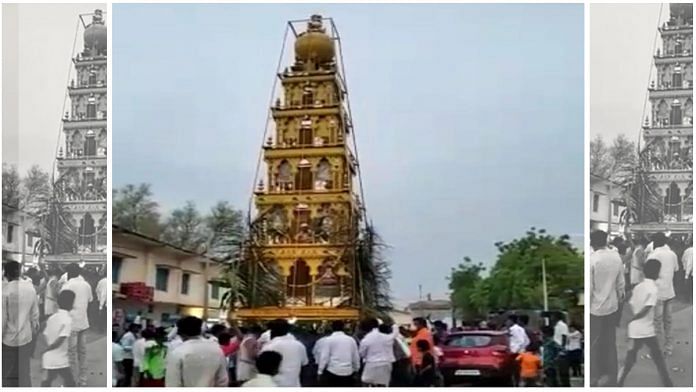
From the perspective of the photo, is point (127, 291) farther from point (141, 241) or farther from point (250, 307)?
point (250, 307)

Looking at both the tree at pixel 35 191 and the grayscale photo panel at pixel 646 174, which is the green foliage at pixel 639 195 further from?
the tree at pixel 35 191

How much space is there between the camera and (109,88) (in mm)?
7418

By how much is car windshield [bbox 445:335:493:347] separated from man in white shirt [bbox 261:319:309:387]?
1.12 m

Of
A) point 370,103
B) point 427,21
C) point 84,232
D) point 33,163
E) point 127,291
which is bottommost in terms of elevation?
point 127,291

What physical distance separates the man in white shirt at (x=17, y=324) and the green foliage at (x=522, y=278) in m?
3.20

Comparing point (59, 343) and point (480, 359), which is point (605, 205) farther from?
point (59, 343)

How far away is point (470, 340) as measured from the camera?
24.1 feet

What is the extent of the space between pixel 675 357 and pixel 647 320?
0.35 m

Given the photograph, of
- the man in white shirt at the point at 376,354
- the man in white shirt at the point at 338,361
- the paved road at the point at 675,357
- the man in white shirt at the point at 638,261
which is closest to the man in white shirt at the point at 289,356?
the man in white shirt at the point at 338,361

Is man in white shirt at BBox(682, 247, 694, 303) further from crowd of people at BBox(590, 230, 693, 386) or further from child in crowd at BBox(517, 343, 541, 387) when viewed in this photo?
child in crowd at BBox(517, 343, 541, 387)

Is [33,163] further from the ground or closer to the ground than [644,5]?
closer to the ground

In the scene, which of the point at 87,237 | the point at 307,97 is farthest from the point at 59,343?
the point at 307,97

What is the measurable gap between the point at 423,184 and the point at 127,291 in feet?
7.89

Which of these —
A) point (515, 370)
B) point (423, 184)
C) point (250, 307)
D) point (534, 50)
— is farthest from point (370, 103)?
point (515, 370)
